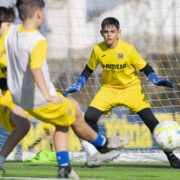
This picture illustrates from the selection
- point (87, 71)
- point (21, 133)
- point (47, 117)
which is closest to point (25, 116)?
point (21, 133)

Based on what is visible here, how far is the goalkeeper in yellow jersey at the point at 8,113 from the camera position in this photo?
534cm

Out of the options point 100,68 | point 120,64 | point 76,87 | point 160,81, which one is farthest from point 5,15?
point 100,68

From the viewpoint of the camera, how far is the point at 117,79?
24.6 feet

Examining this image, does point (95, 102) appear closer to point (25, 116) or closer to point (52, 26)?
point (25, 116)

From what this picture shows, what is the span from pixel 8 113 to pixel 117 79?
231cm

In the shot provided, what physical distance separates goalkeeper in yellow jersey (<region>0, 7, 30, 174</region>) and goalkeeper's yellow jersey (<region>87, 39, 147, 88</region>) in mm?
1909

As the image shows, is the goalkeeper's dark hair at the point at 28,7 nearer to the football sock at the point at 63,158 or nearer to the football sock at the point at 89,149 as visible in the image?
the football sock at the point at 63,158

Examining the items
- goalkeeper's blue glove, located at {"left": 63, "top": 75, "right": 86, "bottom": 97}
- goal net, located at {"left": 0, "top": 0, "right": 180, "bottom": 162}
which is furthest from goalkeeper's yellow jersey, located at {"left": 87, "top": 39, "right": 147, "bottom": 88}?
goal net, located at {"left": 0, "top": 0, "right": 180, "bottom": 162}

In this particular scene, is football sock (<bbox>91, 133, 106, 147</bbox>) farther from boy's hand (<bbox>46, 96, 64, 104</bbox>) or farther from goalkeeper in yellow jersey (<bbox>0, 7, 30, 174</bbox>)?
boy's hand (<bbox>46, 96, 64, 104</bbox>)

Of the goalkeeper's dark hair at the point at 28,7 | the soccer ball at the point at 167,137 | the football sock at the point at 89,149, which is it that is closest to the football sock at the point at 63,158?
the goalkeeper's dark hair at the point at 28,7

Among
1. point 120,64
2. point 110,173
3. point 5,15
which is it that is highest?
point 5,15

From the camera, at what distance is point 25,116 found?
5367 millimetres

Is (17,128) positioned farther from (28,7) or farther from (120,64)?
(120,64)

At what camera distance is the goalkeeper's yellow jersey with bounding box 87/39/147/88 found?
7.46m
